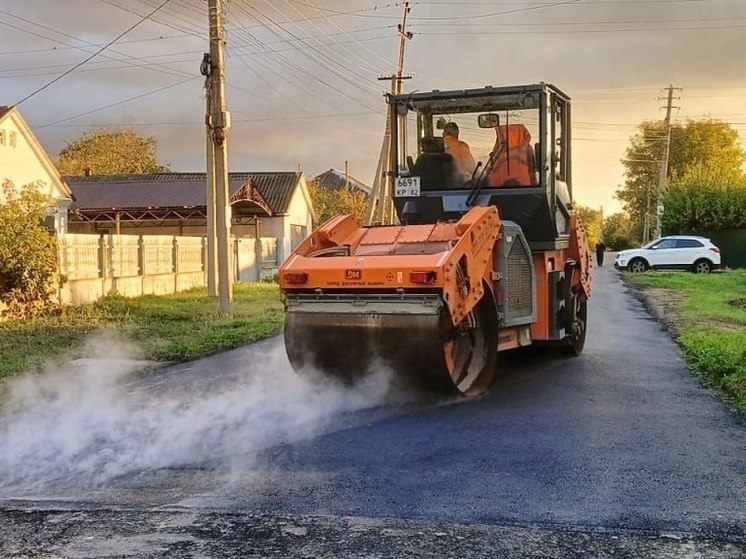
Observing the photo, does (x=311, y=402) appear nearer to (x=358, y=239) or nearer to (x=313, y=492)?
(x=358, y=239)

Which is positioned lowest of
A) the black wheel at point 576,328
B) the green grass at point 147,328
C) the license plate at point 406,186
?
the green grass at point 147,328

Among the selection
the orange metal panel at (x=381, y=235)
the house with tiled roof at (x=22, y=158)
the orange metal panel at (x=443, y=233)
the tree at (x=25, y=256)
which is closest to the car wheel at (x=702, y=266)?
the house with tiled roof at (x=22, y=158)

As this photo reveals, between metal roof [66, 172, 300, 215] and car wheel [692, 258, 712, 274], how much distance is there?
17.4 metres

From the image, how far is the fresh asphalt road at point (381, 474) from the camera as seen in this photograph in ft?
14.6

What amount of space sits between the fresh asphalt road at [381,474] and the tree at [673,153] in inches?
2061

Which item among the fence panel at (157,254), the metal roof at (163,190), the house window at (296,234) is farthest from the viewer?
the house window at (296,234)

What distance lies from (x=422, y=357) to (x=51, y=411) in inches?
138

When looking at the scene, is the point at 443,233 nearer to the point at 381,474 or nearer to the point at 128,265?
the point at 381,474

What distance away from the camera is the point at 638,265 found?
106 ft

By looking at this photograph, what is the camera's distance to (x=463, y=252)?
7398 mm

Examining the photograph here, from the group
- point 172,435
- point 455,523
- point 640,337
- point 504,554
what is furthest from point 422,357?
point 640,337

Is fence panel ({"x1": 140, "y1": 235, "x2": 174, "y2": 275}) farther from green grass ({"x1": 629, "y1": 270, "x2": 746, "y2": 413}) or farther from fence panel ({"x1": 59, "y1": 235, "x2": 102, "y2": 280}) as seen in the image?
green grass ({"x1": 629, "y1": 270, "x2": 746, "y2": 413})

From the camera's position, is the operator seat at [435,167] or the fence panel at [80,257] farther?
the fence panel at [80,257]

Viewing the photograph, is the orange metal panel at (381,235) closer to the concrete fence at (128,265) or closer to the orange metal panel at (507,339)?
the orange metal panel at (507,339)
